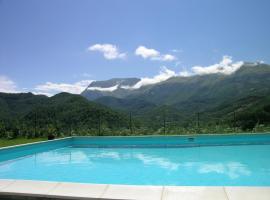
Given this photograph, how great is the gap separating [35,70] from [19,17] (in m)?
6.46

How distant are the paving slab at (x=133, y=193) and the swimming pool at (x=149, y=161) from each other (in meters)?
2.25

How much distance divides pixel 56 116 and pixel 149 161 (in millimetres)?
16174

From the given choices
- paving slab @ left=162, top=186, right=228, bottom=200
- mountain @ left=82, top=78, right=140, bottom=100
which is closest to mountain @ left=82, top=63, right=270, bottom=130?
mountain @ left=82, top=78, right=140, bottom=100

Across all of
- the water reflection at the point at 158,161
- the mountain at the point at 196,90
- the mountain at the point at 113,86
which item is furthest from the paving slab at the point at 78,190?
the mountain at the point at 113,86

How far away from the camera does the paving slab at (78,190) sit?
3560 mm

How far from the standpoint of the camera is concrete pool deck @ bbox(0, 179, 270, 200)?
3.42 m

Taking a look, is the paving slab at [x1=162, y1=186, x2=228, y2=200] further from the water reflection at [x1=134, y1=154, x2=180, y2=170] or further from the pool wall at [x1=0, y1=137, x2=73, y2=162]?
the pool wall at [x1=0, y1=137, x2=73, y2=162]

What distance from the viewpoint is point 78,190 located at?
12.4 ft

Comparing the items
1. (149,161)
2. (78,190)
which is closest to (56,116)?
(149,161)

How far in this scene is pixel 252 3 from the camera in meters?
12.7

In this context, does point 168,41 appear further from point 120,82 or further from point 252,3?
point 120,82

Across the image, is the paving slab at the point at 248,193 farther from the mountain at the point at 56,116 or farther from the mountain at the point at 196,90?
the mountain at the point at 196,90

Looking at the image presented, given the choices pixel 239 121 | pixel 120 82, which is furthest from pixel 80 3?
pixel 120 82

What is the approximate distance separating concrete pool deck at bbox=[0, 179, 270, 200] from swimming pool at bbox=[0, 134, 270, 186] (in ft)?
7.39
